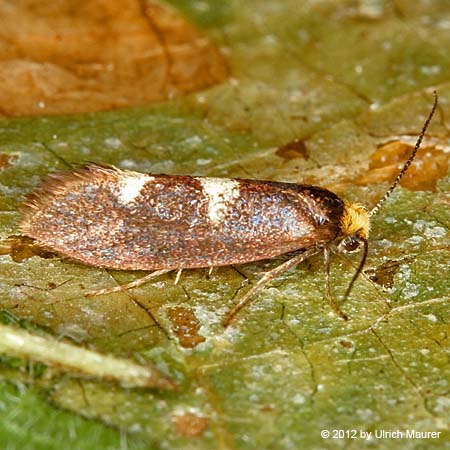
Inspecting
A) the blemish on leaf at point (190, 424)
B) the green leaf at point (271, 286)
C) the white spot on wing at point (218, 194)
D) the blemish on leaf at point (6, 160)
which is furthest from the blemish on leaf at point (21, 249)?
the blemish on leaf at point (190, 424)

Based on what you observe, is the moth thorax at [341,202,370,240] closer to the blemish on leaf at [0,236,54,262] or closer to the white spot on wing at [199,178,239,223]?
the white spot on wing at [199,178,239,223]

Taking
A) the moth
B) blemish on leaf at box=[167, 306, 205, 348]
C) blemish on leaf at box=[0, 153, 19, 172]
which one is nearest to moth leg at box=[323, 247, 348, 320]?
the moth

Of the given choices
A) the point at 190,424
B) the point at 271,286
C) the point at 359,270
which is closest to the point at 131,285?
the point at 271,286

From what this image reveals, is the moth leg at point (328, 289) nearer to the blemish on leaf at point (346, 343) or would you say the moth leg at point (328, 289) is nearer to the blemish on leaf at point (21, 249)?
the blemish on leaf at point (346, 343)

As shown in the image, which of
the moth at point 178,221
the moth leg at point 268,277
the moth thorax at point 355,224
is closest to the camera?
the moth leg at point 268,277

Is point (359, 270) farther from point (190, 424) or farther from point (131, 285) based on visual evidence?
point (190, 424)

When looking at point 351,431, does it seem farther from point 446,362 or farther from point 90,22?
point 90,22

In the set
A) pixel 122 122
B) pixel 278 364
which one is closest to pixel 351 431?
pixel 278 364
